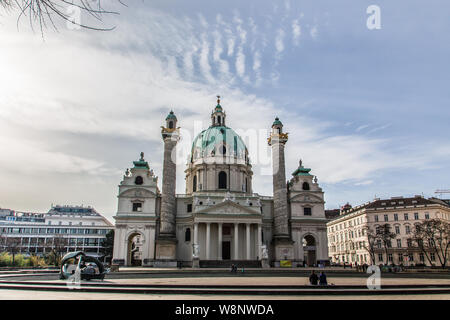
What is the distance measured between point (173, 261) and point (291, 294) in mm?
38362

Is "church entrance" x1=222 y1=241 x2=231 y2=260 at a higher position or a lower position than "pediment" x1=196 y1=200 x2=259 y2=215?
lower

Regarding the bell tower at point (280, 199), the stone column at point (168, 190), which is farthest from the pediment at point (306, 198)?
the stone column at point (168, 190)

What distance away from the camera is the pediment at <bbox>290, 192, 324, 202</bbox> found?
63.5 metres

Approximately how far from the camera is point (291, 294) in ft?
56.4

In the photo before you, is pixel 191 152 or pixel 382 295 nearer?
pixel 382 295

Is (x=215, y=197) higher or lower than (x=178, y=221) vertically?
higher

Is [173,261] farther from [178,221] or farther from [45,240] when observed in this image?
[45,240]

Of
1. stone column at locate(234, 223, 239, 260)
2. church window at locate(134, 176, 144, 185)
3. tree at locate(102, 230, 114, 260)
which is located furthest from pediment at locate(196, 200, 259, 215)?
tree at locate(102, 230, 114, 260)

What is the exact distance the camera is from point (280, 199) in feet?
194

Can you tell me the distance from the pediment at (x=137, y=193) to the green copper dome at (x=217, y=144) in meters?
12.7

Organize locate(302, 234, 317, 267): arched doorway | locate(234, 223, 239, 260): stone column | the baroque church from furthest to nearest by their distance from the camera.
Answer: locate(302, 234, 317, 267): arched doorway, the baroque church, locate(234, 223, 239, 260): stone column

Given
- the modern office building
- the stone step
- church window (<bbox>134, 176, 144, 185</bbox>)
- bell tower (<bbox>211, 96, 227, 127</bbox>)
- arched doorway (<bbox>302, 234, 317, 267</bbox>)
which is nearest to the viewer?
the stone step

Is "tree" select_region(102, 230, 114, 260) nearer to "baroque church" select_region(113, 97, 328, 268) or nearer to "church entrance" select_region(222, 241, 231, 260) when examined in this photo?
"baroque church" select_region(113, 97, 328, 268)

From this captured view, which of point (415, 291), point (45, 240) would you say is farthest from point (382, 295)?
point (45, 240)
